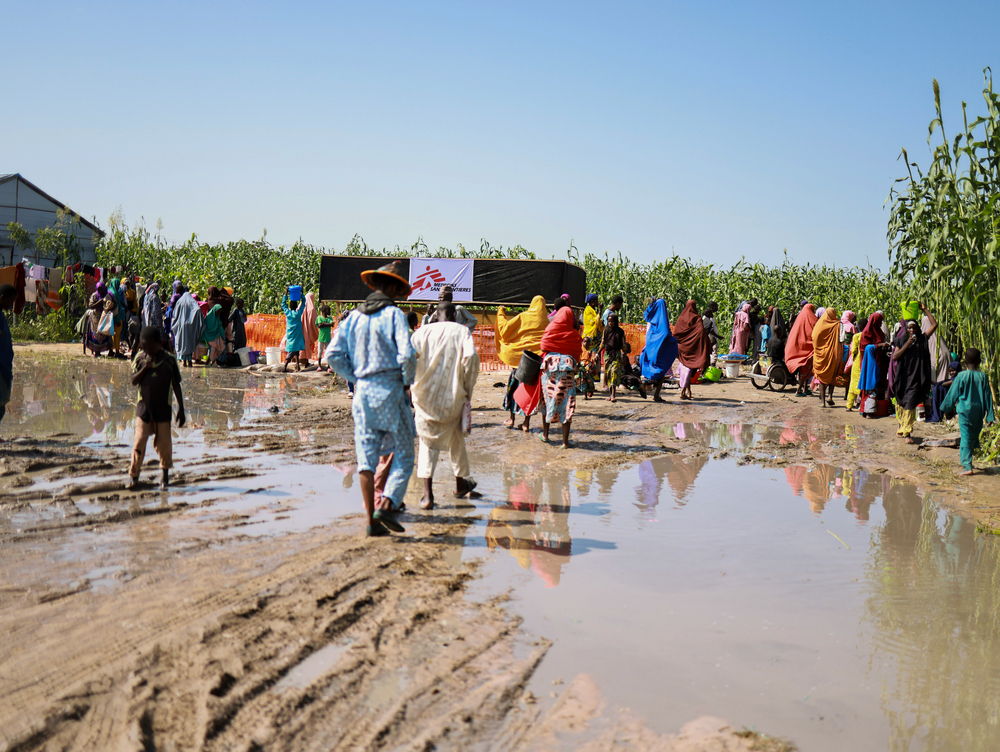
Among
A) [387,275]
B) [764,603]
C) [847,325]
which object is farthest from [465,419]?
[847,325]

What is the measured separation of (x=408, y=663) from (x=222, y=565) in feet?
6.07

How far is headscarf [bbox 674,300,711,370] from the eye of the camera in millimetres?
17062

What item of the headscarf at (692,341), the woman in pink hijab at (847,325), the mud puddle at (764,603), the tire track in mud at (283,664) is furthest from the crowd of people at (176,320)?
the tire track in mud at (283,664)

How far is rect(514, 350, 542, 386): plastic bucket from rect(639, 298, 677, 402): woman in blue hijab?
551cm

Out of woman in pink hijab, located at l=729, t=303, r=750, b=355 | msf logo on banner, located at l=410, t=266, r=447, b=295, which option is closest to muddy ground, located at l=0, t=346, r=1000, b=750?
woman in pink hijab, located at l=729, t=303, r=750, b=355

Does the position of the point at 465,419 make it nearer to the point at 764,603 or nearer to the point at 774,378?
the point at 764,603

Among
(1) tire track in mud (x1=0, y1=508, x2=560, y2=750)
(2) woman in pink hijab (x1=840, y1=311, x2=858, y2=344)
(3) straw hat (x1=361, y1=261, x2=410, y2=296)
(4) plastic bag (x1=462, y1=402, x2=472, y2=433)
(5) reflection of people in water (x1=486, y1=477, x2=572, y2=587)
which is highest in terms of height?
(2) woman in pink hijab (x1=840, y1=311, x2=858, y2=344)

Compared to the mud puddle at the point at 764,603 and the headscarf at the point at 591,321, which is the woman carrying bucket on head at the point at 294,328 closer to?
the headscarf at the point at 591,321

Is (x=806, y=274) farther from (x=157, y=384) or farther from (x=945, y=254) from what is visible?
(x=157, y=384)

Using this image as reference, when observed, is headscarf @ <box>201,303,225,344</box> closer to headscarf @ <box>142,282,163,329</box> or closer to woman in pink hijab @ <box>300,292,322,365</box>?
headscarf @ <box>142,282,163,329</box>

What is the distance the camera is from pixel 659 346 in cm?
1652

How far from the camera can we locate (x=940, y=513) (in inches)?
336

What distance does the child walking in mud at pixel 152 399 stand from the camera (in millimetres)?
7844

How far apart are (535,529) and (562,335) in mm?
4422
